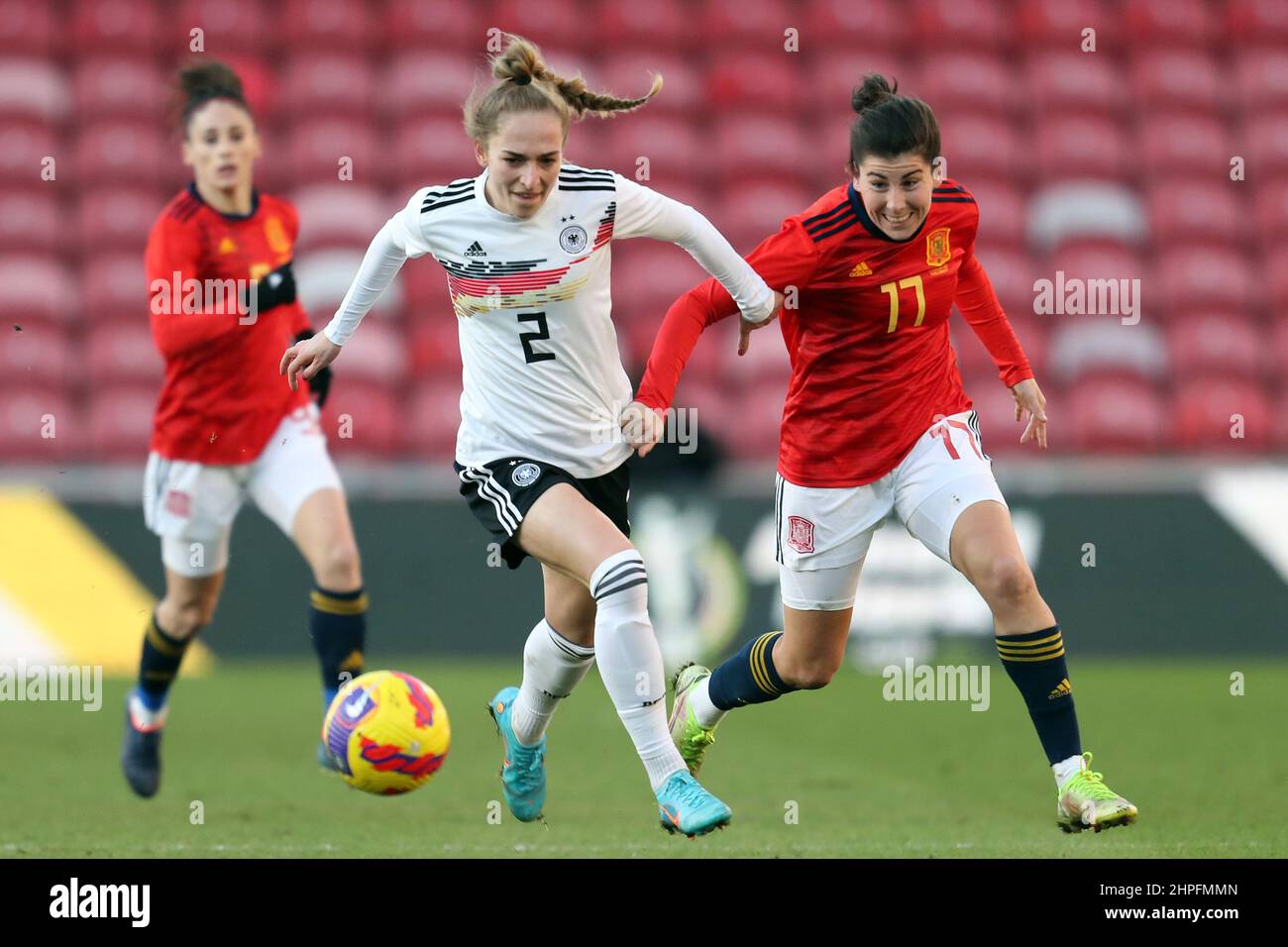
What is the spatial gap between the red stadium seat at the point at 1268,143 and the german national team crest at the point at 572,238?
366 inches

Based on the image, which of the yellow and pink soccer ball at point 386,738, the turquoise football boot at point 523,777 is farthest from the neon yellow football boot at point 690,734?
the yellow and pink soccer ball at point 386,738

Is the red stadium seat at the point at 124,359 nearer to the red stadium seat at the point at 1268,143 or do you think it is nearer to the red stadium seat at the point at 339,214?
the red stadium seat at the point at 339,214

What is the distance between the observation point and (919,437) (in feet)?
17.6

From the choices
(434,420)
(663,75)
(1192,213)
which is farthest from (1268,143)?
(434,420)

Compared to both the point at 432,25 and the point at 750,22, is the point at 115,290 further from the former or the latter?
the point at 750,22

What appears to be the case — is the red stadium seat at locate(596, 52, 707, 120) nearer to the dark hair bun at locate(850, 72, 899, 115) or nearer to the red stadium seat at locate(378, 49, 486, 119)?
the red stadium seat at locate(378, 49, 486, 119)

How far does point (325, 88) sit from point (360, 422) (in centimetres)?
300

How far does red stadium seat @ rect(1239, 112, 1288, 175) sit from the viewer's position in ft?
42.8

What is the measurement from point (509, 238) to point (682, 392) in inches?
251

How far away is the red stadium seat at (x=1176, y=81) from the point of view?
13.3 m

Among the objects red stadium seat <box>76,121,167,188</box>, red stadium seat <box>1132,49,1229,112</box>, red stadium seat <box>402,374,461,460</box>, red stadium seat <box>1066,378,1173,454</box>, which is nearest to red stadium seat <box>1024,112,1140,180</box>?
red stadium seat <box>1132,49,1229,112</box>

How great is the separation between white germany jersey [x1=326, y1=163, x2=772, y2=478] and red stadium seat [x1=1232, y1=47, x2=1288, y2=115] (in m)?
9.41

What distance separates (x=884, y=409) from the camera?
5375 millimetres
